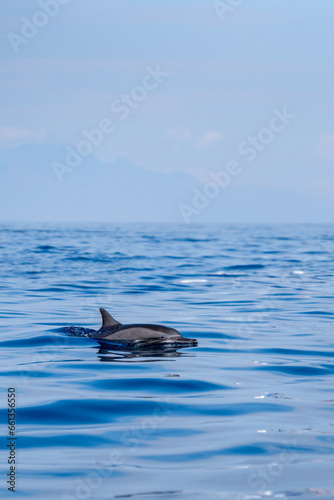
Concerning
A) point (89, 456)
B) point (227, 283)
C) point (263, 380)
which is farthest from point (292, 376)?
point (227, 283)

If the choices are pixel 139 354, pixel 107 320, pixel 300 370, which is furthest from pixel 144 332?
pixel 300 370

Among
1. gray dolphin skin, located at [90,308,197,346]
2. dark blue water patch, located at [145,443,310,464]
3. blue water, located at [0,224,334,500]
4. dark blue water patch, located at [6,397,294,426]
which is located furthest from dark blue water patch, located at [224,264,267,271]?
dark blue water patch, located at [145,443,310,464]

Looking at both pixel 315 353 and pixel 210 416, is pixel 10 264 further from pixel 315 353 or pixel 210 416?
pixel 210 416

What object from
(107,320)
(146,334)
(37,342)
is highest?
(107,320)

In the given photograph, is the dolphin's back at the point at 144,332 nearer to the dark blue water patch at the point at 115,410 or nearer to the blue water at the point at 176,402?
the blue water at the point at 176,402

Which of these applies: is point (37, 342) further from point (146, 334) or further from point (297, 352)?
point (297, 352)

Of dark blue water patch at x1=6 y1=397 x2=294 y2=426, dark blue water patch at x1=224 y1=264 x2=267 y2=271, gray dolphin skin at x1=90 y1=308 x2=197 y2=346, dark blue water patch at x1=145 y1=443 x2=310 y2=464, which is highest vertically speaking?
gray dolphin skin at x1=90 y1=308 x2=197 y2=346

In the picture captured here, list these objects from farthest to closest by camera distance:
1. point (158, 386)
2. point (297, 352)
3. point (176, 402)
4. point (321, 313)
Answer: point (321, 313), point (297, 352), point (158, 386), point (176, 402)

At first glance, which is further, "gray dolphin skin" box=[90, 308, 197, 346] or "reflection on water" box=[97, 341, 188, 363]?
"gray dolphin skin" box=[90, 308, 197, 346]

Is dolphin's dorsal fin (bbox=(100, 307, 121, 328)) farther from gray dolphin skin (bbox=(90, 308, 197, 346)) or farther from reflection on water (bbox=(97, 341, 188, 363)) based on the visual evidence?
reflection on water (bbox=(97, 341, 188, 363))

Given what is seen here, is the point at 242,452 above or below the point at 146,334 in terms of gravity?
below

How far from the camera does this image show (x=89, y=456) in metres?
7.29

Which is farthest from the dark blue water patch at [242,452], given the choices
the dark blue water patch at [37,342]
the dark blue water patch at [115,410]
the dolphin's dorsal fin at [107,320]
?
the dolphin's dorsal fin at [107,320]

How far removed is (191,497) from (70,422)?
2.66 m
